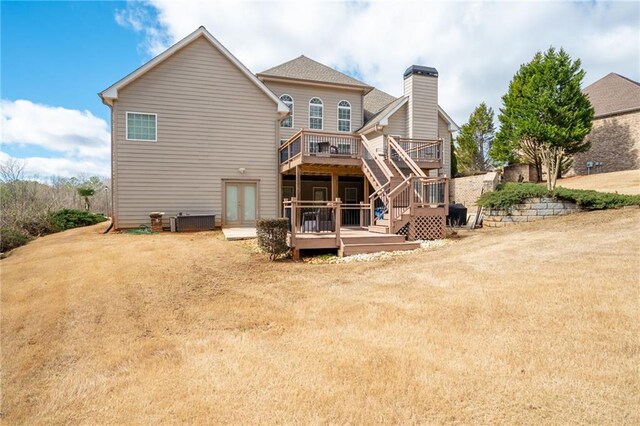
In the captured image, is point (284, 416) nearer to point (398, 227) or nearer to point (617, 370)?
point (617, 370)

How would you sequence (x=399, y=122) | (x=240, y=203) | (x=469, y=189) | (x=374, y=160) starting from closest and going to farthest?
(x=374, y=160)
(x=240, y=203)
(x=399, y=122)
(x=469, y=189)

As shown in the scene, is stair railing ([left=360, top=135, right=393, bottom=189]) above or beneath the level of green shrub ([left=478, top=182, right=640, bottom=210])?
above

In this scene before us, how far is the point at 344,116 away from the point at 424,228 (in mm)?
10855

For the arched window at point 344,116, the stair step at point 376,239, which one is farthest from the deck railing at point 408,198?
the arched window at point 344,116

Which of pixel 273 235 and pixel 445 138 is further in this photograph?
pixel 445 138

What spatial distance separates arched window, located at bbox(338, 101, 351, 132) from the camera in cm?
1955

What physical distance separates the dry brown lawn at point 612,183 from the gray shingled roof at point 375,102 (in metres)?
13.1

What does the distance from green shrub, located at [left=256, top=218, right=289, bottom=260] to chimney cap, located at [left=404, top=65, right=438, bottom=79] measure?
12674 mm

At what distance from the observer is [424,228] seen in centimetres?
1080

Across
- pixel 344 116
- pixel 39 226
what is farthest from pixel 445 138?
pixel 39 226

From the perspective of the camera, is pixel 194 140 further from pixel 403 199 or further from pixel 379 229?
pixel 403 199

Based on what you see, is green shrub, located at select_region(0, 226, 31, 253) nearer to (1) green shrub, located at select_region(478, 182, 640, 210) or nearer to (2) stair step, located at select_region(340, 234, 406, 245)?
(2) stair step, located at select_region(340, 234, 406, 245)

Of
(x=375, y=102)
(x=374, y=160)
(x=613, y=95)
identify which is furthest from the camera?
(x=613, y=95)

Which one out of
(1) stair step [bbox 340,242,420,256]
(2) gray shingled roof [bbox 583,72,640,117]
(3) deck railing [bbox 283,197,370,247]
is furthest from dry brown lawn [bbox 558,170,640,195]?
(3) deck railing [bbox 283,197,370,247]
